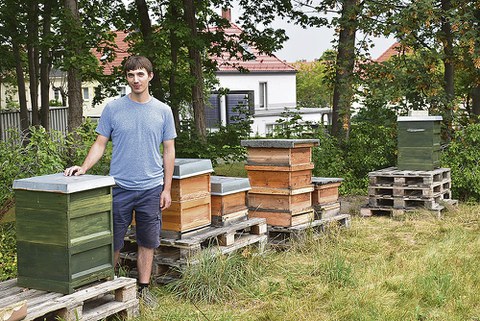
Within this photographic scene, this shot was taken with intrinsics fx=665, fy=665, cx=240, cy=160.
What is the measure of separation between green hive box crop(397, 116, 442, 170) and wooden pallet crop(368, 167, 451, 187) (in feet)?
0.42

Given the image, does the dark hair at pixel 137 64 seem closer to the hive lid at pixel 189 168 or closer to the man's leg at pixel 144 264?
the hive lid at pixel 189 168

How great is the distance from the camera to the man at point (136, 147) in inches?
207

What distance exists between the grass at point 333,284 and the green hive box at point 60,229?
2.29ft

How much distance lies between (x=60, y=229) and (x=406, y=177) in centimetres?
634

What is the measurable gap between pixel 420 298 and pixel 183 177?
7.48ft

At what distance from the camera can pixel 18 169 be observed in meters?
6.94

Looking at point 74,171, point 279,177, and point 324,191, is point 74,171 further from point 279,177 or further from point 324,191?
point 324,191

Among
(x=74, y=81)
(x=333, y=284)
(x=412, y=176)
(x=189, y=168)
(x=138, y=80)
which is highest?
(x=74, y=81)

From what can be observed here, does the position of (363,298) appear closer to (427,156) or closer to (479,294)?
(479,294)

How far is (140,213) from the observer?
5445 mm

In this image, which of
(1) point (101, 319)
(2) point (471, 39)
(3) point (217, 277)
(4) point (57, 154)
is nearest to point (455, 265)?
(3) point (217, 277)

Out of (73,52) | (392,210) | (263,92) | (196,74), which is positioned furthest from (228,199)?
(263,92)

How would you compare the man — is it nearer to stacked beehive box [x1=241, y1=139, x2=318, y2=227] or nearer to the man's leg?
the man's leg

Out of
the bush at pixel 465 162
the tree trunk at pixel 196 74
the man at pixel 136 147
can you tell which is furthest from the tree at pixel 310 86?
the man at pixel 136 147
